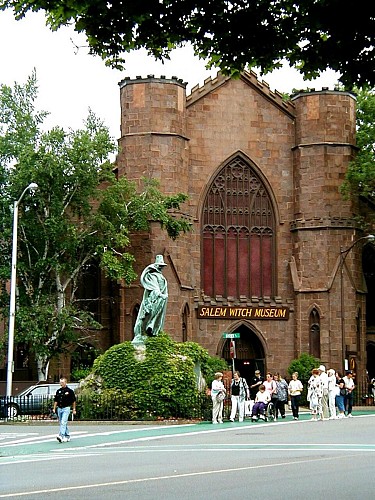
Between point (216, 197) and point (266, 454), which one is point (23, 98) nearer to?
point (216, 197)

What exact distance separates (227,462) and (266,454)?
1.90 m

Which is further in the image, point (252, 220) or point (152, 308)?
point (252, 220)

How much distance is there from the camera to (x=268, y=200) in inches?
2048

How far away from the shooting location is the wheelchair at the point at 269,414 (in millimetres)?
32344

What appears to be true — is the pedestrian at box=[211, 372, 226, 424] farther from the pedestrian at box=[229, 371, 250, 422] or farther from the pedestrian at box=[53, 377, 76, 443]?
the pedestrian at box=[53, 377, 76, 443]

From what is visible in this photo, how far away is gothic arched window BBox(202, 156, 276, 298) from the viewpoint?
51.4 m

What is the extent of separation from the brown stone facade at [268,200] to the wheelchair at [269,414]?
1466 centimetres

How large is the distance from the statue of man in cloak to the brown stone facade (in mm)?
15688

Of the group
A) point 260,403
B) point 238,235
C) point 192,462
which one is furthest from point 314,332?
point 192,462

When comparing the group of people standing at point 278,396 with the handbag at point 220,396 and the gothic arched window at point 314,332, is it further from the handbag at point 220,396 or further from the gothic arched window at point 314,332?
the gothic arched window at point 314,332

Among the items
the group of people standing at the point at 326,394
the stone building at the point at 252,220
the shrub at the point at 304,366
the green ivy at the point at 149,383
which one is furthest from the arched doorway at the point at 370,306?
the green ivy at the point at 149,383

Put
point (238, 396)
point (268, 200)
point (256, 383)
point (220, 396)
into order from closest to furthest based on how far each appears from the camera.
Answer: point (220, 396) < point (238, 396) < point (256, 383) < point (268, 200)

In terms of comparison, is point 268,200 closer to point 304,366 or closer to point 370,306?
point 304,366

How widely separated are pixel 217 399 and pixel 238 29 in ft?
70.5
